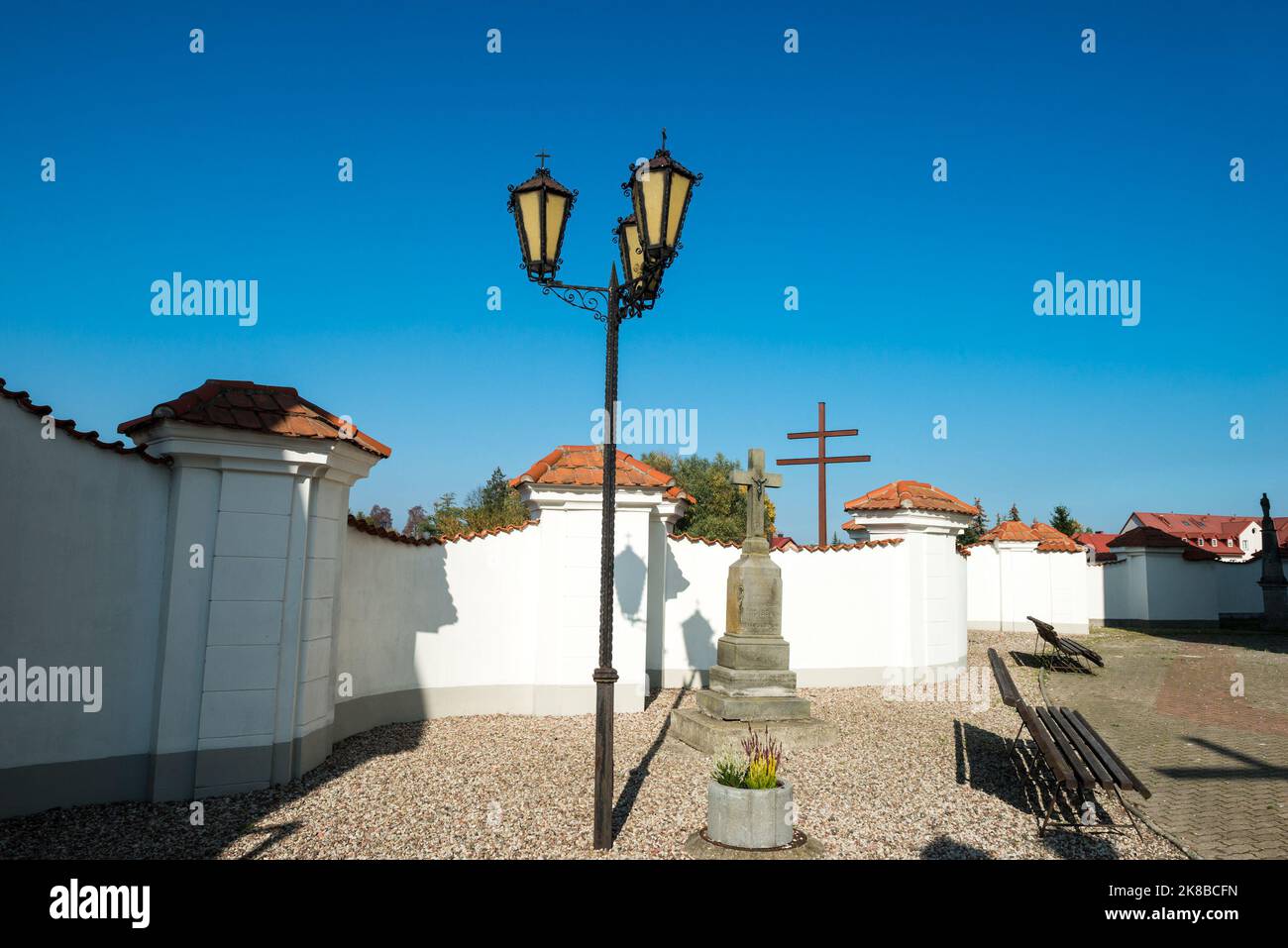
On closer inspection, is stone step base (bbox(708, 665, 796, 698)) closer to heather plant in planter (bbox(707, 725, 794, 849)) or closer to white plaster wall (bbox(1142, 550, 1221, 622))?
heather plant in planter (bbox(707, 725, 794, 849))

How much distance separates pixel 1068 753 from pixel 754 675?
305 centimetres

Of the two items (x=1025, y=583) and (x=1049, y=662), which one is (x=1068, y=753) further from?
(x=1025, y=583)

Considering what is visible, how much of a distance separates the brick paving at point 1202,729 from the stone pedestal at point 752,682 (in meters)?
2.99

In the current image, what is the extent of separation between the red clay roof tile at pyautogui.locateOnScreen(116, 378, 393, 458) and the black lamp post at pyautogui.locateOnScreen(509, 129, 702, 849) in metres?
2.49

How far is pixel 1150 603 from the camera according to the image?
2091 cm

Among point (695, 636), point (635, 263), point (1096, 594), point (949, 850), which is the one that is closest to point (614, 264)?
point (635, 263)

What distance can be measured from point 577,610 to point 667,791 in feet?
10.9

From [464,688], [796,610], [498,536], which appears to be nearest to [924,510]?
[796,610]

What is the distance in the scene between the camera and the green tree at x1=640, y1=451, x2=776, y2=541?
116 ft

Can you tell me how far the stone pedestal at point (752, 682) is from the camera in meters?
7.48

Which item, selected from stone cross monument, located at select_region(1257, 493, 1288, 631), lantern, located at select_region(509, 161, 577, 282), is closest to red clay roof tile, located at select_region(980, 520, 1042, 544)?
stone cross monument, located at select_region(1257, 493, 1288, 631)

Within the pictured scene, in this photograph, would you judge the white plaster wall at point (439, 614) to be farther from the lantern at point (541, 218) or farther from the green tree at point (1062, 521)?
the green tree at point (1062, 521)

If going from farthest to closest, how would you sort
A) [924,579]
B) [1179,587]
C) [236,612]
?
[1179,587] < [924,579] < [236,612]

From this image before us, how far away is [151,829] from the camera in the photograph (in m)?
4.86
